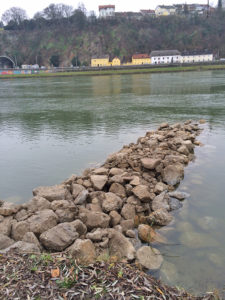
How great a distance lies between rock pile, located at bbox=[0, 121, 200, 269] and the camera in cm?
589

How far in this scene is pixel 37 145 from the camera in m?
16.2

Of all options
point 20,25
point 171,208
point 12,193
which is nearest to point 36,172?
point 12,193

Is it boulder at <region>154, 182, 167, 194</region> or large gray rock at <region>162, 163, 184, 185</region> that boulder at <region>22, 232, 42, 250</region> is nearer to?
boulder at <region>154, 182, 167, 194</region>

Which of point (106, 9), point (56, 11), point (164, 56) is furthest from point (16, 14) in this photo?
point (164, 56)

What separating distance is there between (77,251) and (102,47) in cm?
16051

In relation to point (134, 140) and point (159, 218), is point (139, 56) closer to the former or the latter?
point (134, 140)

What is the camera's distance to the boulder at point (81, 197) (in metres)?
8.17

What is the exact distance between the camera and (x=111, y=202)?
797cm

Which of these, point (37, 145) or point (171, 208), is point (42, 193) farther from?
point (37, 145)

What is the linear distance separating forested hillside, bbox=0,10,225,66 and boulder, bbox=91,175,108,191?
471 feet

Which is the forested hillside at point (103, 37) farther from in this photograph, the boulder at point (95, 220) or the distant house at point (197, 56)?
the boulder at point (95, 220)

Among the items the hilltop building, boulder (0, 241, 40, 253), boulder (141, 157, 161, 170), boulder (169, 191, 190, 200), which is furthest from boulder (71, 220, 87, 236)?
the hilltop building

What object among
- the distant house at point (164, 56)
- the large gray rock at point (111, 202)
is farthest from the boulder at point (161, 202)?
the distant house at point (164, 56)

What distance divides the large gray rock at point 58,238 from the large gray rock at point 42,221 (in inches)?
15.3
